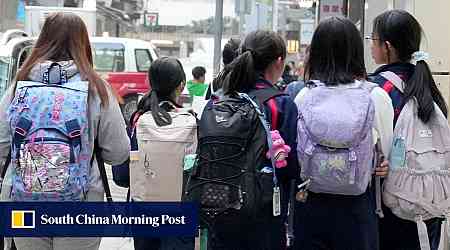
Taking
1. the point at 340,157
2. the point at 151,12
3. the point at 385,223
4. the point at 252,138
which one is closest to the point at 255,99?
the point at 252,138

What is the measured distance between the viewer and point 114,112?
346cm

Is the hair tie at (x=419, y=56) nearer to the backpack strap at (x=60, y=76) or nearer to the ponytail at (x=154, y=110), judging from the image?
the ponytail at (x=154, y=110)

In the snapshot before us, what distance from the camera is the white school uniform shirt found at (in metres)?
3.34

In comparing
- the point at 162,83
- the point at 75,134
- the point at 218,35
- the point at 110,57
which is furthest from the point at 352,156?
the point at 110,57

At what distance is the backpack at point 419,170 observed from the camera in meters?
3.37

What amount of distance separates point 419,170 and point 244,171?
893 mm

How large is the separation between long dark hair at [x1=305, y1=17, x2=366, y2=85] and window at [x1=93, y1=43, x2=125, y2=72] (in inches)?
660

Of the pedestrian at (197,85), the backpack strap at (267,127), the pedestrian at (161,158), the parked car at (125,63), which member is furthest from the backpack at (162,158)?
the parked car at (125,63)

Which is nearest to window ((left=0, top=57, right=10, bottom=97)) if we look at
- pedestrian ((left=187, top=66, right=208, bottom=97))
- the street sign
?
pedestrian ((left=187, top=66, right=208, bottom=97))

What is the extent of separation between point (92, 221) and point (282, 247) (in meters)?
0.95

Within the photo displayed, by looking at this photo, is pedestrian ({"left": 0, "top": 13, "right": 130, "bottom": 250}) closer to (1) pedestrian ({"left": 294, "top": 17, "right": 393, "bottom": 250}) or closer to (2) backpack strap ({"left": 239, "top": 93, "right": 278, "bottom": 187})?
(2) backpack strap ({"left": 239, "top": 93, "right": 278, "bottom": 187})

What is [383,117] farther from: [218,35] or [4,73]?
[218,35]

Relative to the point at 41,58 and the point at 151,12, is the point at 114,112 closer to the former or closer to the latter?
the point at 41,58

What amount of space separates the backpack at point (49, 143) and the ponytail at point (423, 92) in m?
1.61
